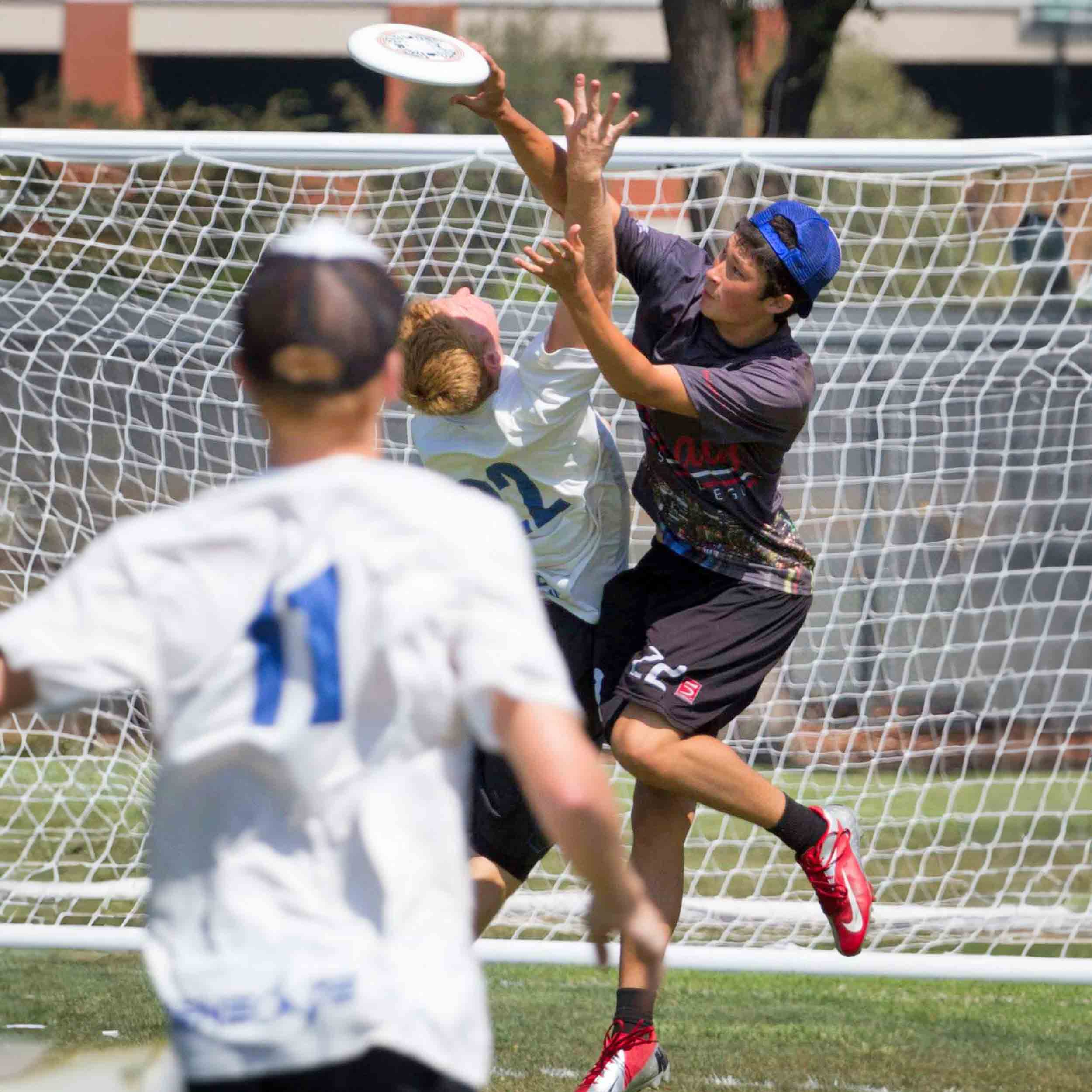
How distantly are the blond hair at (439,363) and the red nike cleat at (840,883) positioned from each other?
4.51 feet

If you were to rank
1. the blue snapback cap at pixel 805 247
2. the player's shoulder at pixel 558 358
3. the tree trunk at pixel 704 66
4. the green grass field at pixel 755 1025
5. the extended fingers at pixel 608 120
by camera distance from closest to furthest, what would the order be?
the extended fingers at pixel 608 120 → the player's shoulder at pixel 558 358 → the blue snapback cap at pixel 805 247 → the green grass field at pixel 755 1025 → the tree trunk at pixel 704 66

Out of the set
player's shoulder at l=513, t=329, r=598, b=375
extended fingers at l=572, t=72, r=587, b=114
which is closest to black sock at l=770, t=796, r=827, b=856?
player's shoulder at l=513, t=329, r=598, b=375

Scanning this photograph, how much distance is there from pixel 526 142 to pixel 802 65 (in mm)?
7191

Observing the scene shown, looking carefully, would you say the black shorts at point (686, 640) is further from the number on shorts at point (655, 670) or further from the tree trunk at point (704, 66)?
the tree trunk at point (704, 66)

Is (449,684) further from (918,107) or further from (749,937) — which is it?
(918,107)

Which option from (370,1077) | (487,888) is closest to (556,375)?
(487,888)

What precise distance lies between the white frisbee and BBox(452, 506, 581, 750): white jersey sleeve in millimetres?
2141

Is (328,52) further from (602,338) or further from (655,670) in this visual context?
(602,338)

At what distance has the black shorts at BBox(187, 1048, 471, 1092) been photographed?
174 centimetres

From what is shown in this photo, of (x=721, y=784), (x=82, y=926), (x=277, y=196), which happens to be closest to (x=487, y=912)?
(x=721, y=784)

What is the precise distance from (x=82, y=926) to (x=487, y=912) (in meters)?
1.73

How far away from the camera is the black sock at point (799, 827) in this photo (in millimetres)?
3941

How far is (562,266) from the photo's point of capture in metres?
3.19

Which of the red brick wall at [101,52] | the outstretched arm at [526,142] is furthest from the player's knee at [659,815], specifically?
the red brick wall at [101,52]
